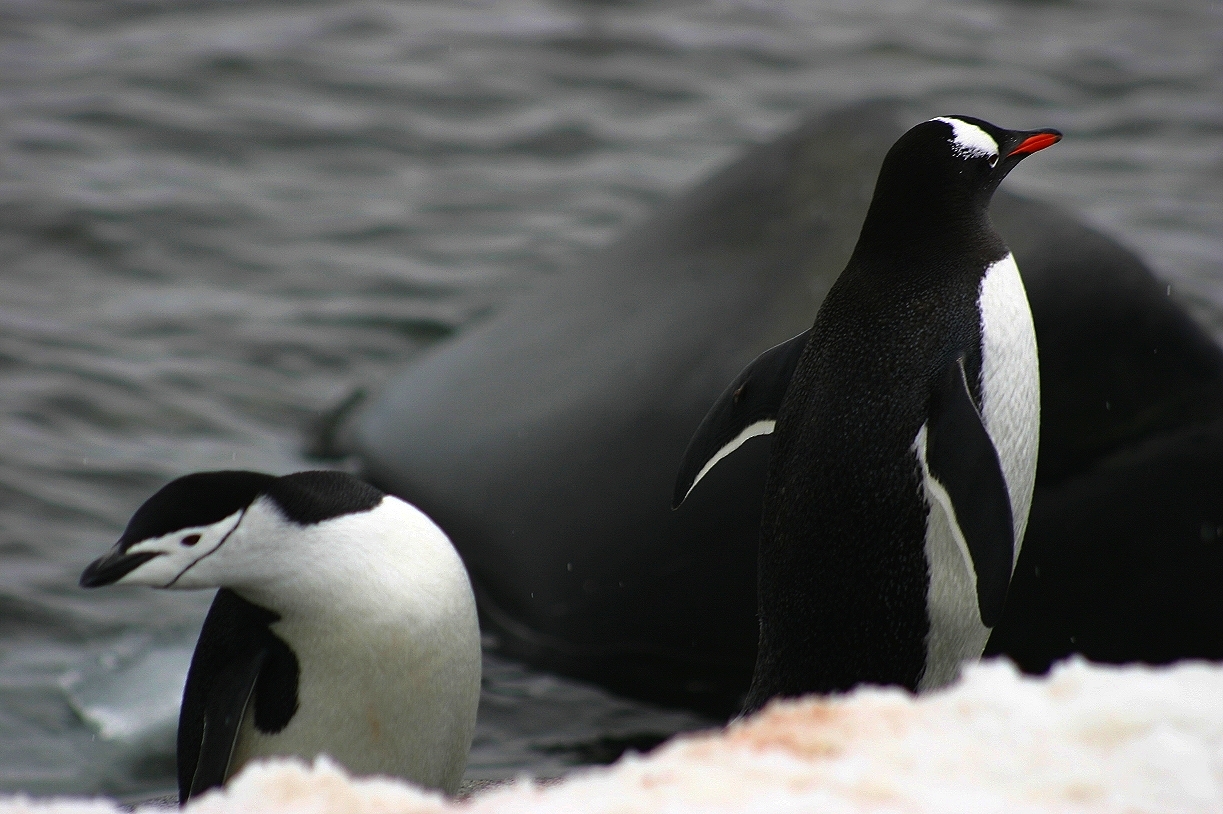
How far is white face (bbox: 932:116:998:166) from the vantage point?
2373 mm

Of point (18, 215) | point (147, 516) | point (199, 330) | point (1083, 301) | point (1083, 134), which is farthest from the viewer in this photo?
point (1083, 134)

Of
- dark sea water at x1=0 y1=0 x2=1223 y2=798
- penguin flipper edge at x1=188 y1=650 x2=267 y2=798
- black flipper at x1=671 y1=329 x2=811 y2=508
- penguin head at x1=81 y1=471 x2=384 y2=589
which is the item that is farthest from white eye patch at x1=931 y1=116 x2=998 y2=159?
dark sea water at x1=0 y1=0 x2=1223 y2=798

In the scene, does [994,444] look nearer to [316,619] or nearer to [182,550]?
[316,619]

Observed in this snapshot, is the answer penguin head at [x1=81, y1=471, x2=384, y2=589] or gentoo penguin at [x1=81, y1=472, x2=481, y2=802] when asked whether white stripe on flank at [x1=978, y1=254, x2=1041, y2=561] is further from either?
penguin head at [x1=81, y1=471, x2=384, y2=589]

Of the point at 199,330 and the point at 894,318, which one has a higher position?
the point at 894,318

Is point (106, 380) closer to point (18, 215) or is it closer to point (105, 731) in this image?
point (18, 215)

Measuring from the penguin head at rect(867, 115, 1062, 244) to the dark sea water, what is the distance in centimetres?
159

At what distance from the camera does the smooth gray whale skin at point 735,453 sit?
3.40 metres

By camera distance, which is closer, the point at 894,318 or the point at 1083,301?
the point at 894,318

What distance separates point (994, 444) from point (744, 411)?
1.49 ft

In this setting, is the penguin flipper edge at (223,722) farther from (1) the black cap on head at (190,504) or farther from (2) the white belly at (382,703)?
(1) the black cap on head at (190,504)

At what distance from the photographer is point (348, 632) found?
7.72 ft

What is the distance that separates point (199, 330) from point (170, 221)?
3.00 ft

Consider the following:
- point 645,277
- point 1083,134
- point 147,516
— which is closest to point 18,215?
point 645,277
